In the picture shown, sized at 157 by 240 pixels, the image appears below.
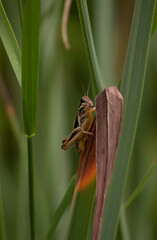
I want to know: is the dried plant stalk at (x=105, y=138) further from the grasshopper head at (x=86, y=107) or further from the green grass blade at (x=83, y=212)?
the grasshopper head at (x=86, y=107)

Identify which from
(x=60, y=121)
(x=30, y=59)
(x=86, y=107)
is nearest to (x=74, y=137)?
(x=86, y=107)

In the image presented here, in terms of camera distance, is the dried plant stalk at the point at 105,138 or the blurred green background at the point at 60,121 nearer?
the dried plant stalk at the point at 105,138

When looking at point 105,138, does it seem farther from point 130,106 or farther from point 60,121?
point 60,121

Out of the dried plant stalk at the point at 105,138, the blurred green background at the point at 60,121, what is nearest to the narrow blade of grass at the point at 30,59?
the dried plant stalk at the point at 105,138

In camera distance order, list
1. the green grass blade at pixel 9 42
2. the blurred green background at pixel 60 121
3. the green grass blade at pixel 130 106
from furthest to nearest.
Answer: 1. the blurred green background at pixel 60 121
2. the green grass blade at pixel 9 42
3. the green grass blade at pixel 130 106

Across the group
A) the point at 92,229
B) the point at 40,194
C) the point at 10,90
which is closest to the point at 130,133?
the point at 92,229

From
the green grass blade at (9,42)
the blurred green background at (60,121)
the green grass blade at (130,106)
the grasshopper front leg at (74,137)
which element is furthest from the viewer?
the blurred green background at (60,121)
